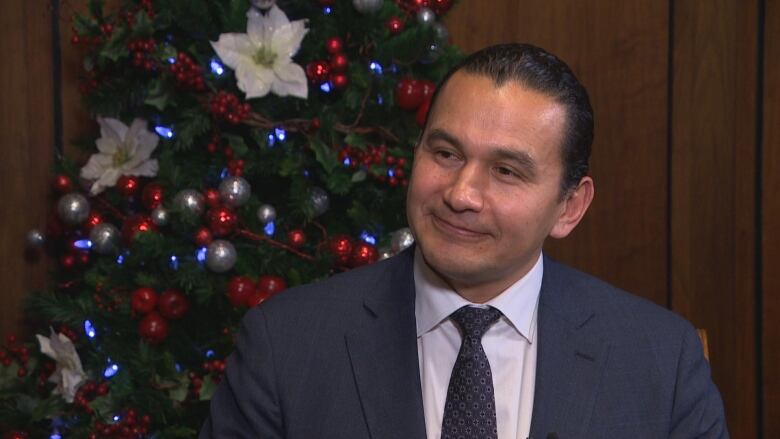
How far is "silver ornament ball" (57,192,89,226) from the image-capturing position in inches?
92.7

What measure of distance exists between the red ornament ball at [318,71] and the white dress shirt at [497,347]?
0.76 m

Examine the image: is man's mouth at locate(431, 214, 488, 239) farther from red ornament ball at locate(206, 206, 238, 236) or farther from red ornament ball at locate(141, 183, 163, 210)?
red ornament ball at locate(141, 183, 163, 210)

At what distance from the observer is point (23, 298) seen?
2.61 m

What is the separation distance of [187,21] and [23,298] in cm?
93

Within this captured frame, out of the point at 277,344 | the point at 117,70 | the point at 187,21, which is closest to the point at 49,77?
the point at 117,70

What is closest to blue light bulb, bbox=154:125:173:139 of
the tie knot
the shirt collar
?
the shirt collar

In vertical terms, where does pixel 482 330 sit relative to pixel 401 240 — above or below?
below

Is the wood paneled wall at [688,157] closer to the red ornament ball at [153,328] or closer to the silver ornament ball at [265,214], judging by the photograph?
the silver ornament ball at [265,214]

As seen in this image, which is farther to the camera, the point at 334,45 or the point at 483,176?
the point at 334,45

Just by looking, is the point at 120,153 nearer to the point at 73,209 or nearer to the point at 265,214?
the point at 73,209

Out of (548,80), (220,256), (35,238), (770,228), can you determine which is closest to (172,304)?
(220,256)

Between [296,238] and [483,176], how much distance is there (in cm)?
83

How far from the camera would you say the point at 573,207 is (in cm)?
172

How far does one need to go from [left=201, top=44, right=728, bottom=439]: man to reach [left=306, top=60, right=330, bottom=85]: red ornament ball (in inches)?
27.6
